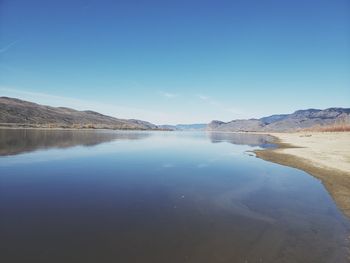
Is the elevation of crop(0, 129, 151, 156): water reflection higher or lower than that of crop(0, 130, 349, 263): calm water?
higher

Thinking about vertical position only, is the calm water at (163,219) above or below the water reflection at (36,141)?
below

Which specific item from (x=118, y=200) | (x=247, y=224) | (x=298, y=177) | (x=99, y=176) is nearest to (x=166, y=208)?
(x=118, y=200)

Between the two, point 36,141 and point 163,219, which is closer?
point 163,219

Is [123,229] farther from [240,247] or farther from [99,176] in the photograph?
[99,176]

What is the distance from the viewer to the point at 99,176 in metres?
23.9

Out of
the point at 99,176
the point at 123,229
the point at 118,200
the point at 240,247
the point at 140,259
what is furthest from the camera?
the point at 99,176

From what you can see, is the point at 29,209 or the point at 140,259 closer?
the point at 140,259

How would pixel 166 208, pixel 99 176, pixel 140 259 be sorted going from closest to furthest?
pixel 140 259, pixel 166 208, pixel 99 176

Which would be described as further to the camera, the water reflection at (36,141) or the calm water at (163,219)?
the water reflection at (36,141)

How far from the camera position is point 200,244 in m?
10.6

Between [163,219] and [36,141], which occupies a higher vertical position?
[36,141]

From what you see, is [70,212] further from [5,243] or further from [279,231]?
[279,231]

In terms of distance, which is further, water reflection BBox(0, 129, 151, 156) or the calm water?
water reflection BBox(0, 129, 151, 156)

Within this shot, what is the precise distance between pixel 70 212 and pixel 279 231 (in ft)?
34.9
